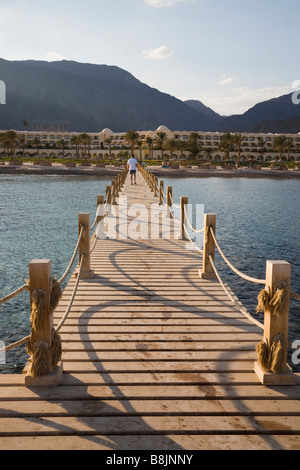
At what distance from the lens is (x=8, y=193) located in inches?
1462

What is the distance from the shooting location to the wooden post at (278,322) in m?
4.14

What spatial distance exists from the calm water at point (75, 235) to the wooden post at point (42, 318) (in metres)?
3.54

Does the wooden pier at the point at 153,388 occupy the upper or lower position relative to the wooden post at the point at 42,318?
lower

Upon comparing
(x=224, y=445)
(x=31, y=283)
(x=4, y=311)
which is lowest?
(x=4, y=311)

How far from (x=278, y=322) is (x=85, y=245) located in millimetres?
4442

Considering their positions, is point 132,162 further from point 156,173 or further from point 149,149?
point 149,149

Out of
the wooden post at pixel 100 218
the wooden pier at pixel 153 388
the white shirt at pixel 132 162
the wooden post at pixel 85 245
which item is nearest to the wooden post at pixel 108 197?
the wooden post at pixel 100 218

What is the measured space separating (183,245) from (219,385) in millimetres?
7263

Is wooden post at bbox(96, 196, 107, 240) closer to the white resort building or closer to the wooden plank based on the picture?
the wooden plank

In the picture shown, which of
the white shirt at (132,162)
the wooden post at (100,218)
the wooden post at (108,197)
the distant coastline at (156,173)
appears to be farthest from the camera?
the distant coastline at (156,173)

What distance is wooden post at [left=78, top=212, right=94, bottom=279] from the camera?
7.60m

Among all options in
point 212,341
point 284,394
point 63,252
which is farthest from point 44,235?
point 284,394

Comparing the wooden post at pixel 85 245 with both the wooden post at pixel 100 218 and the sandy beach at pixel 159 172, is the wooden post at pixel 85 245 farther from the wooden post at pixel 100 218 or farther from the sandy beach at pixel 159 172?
the sandy beach at pixel 159 172

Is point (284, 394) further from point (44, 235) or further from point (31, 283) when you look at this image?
point (44, 235)
